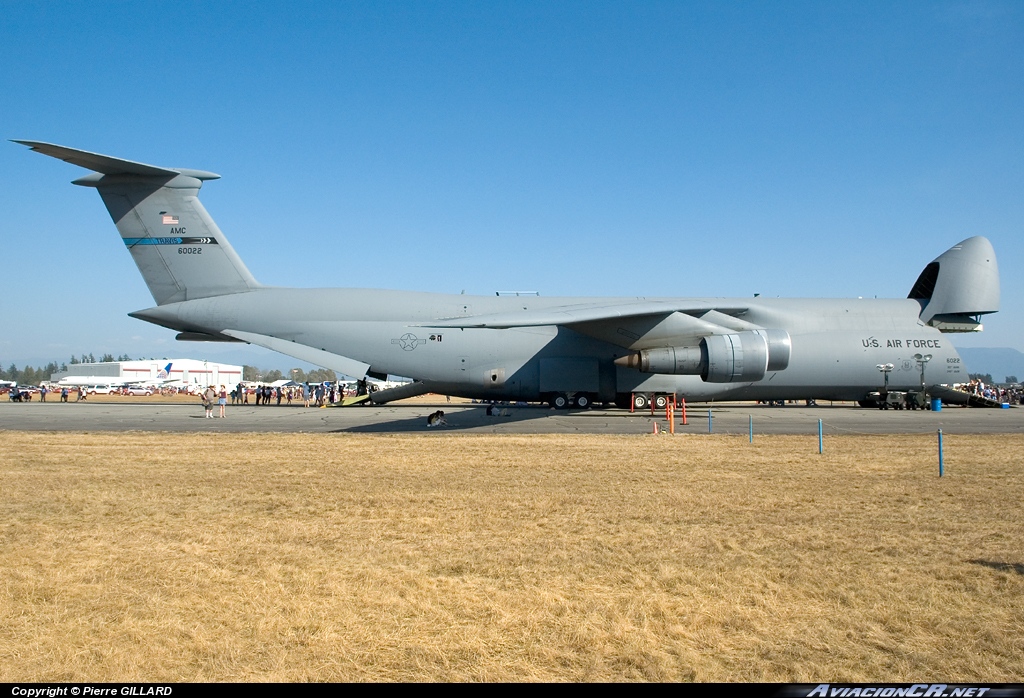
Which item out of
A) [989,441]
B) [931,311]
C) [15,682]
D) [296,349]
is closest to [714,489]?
[15,682]

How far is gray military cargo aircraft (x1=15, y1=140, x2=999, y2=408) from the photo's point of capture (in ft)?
60.1

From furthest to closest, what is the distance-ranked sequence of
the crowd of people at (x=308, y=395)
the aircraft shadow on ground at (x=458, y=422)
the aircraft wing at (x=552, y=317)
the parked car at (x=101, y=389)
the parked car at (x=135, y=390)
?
1. the parked car at (x=101, y=389)
2. the parked car at (x=135, y=390)
3. the crowd of people at (x=308, y=395)
4. the aircraft shadow on ground at (x=458, y=422)
5. the aircraft wing at (x=552, y=317)

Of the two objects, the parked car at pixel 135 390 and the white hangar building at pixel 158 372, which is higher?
the white hangar building at pixel 158 372

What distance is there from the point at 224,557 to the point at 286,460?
5.96 m

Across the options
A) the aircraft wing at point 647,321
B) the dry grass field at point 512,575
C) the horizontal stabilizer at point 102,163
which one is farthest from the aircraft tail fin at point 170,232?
the dry grass field at point 512,575

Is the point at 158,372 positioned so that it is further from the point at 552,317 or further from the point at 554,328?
the point at 552,317

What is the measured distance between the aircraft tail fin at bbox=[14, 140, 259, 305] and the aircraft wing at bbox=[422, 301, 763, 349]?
21.2 ft

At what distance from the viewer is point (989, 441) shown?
546 inches

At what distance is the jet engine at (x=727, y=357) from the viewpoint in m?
17.7

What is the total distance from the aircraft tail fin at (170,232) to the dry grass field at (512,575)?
34.2 feet

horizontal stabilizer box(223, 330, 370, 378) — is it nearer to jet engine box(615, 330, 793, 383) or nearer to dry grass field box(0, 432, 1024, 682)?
jet engine box(615, 330, 793, 383)

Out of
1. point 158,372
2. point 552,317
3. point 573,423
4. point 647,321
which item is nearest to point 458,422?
point 573,423

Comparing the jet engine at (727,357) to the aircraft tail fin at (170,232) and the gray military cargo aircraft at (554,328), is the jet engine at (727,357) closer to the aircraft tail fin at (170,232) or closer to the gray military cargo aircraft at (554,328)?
the gray military cargo aircraft at (554,328)

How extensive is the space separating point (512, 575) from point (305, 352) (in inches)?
627
